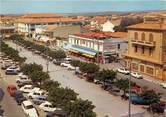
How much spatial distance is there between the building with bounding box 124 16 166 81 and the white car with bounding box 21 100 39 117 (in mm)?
17048

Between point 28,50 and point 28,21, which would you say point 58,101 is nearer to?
point 28,50

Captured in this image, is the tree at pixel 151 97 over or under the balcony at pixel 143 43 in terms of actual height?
under

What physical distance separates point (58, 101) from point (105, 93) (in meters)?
8.50

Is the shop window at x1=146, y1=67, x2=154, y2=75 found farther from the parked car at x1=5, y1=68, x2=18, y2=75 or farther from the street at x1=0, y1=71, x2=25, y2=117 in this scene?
the street at x1=0, y1=71, x2=25, y2=117

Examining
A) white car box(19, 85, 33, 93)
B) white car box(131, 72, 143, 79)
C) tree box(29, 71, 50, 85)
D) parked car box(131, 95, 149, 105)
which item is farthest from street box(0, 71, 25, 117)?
white car box(131, 72, 143, 79)

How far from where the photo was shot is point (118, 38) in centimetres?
4834

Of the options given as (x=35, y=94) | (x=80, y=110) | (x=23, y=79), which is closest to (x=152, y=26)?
(x=23, y=79)

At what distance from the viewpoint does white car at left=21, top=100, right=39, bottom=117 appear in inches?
909

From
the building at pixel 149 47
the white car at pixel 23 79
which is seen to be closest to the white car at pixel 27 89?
the white car at pixel 23 79

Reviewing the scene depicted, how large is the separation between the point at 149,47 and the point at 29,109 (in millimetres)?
18902

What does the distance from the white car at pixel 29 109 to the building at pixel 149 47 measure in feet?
55.9

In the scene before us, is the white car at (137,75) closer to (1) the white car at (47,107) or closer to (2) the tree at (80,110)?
(1) the white car at (47,107)

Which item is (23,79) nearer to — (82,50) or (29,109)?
(29,109)

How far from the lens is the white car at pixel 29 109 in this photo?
75.7ft
